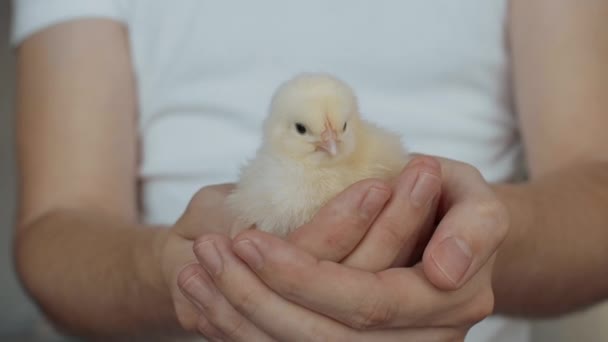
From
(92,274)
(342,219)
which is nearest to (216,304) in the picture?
(342,219)

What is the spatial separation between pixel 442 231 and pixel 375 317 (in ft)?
0.26

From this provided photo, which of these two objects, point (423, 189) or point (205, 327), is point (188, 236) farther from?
point (423, 189)

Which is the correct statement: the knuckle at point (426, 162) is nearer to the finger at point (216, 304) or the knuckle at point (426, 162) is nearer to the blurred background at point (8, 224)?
the finger at point (216, 304)

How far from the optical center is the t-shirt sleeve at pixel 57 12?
42.6 inches

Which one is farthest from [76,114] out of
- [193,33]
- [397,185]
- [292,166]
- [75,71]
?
[397,185]

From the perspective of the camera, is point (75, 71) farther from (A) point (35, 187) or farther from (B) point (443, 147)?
(B) point (443, 147)

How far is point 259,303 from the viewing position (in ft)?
1.98

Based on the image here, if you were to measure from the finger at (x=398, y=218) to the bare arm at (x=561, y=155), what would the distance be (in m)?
0.21

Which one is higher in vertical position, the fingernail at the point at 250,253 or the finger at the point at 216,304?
the fingernail at the point at 250,253

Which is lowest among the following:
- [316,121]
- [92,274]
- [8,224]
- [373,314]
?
[8,224]

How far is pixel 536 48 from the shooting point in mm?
1008

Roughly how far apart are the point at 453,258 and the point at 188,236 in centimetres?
25

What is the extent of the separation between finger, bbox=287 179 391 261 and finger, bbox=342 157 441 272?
1 centimetres

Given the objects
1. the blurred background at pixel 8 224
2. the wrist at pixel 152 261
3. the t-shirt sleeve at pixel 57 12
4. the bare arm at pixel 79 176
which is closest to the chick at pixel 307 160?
the wrist at pixel 152 261
